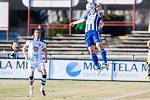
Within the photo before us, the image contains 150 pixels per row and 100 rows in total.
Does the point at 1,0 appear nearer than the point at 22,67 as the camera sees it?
No

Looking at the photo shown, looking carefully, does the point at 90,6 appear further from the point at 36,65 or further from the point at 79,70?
the point at 79,70

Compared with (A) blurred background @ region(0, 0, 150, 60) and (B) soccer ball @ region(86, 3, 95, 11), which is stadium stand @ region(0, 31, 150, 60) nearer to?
(A) blurred background @ region(0, 0, 150, 60)

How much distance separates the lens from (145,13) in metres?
85.5

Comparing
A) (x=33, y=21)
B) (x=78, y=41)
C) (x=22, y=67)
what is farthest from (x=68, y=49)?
(x=33, y=21)

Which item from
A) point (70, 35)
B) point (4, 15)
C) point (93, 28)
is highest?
point (4, 15)

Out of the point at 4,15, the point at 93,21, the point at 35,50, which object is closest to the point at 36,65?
the point at 35,50

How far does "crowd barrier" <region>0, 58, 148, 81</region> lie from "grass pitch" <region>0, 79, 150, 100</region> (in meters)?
0.75

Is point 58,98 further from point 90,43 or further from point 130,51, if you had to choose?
point 130,51

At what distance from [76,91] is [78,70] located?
21.6 feet

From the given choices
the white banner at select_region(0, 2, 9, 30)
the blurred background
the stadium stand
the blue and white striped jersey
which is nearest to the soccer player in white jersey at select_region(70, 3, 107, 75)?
the blue and white striped jersey

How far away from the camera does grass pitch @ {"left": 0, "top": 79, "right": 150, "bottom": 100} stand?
21141mm

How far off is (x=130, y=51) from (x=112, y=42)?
2.56 m

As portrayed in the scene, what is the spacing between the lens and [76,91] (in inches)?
956

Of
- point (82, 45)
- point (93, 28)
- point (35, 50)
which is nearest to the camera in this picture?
point (93, 28)
